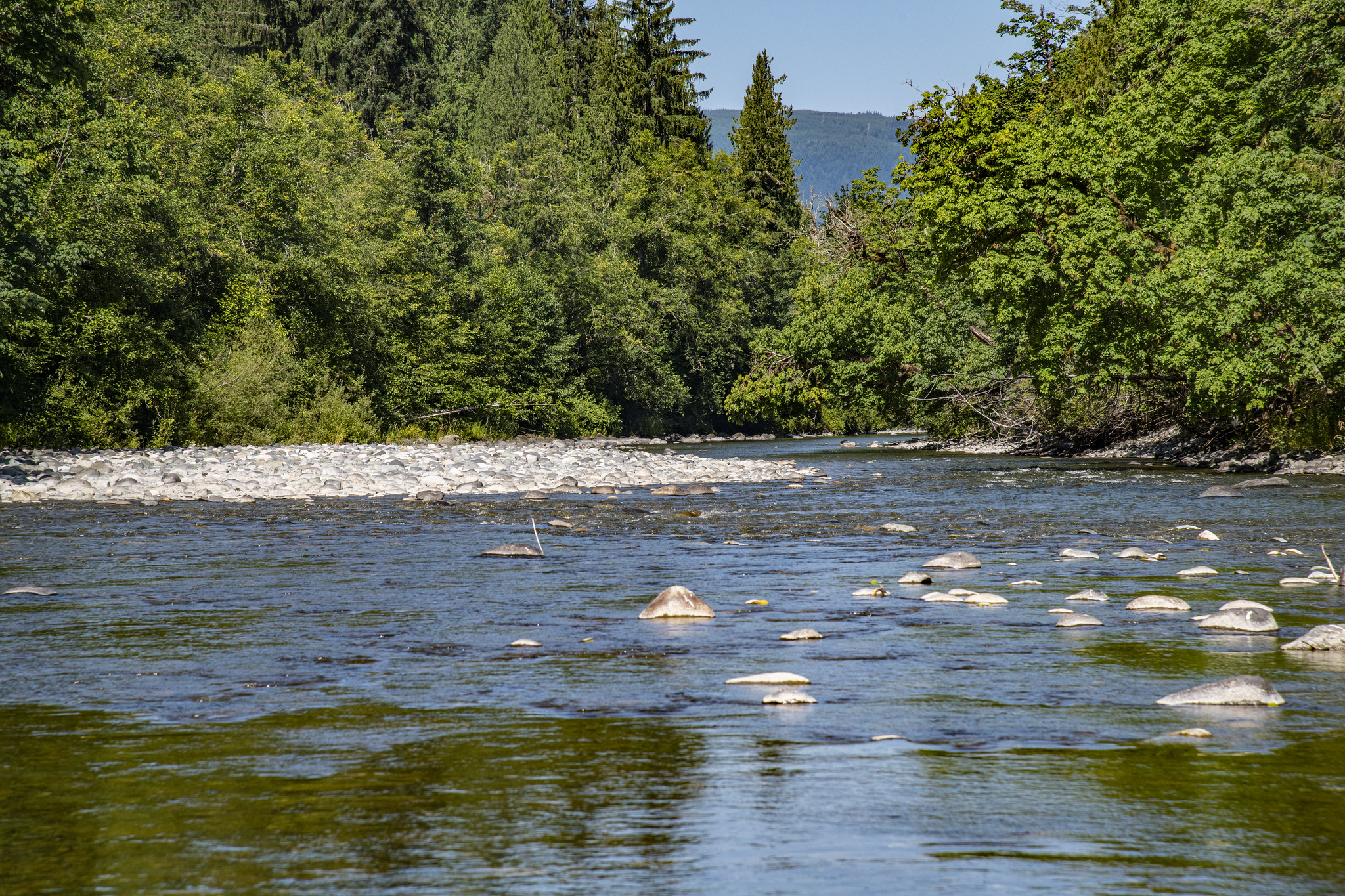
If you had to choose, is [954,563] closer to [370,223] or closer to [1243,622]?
[1243,622]

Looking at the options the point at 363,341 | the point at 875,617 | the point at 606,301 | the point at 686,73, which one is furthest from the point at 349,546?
the point at 686,73

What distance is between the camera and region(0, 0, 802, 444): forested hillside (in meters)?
24.9

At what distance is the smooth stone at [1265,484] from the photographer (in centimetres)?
1857

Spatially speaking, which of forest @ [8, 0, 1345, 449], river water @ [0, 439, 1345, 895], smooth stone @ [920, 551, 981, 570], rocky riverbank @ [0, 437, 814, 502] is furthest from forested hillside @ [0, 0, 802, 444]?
smooth stone @ [920, 551, 981, 570]

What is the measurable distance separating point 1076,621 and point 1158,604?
0.95m

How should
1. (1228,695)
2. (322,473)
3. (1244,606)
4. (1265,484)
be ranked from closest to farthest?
(1228,695) < (1244,606) < (1265,484) < (322,473)

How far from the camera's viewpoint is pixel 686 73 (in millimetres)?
68000

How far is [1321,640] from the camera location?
669 centimetres

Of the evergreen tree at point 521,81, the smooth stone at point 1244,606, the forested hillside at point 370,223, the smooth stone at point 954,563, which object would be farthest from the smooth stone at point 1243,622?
the evergreen tree at point 521,81

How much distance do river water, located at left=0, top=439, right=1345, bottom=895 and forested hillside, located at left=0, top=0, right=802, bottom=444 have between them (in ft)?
45.7

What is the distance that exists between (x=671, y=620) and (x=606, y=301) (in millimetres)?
46808

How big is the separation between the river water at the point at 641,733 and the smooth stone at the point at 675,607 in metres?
0.19

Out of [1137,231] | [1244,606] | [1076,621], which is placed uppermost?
[1137,231]

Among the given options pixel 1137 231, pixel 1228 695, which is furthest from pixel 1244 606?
pixel 1137 231
